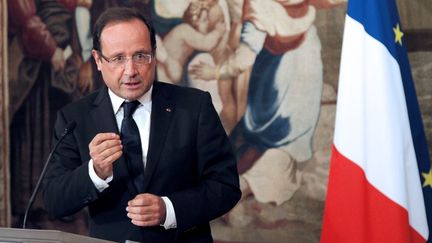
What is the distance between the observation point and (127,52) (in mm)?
3748

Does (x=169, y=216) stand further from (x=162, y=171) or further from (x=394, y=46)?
(x=394, y=46)

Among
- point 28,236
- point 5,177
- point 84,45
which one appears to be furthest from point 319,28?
point 28,236

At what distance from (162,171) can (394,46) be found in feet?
5.50

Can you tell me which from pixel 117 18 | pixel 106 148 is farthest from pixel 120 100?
pixel 106 148

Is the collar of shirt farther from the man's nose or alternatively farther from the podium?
the podium

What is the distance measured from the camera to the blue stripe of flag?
4816 millimetres

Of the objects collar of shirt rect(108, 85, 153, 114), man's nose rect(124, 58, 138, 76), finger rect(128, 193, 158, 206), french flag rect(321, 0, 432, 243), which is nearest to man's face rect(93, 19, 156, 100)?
man's nose rect(124, 58, 138, 76)

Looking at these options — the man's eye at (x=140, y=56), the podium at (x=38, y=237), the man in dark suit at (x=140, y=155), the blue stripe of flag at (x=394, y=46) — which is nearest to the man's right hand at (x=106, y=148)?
the man in dark suit at (x=140, y=155)

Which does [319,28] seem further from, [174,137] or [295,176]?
[174,137]

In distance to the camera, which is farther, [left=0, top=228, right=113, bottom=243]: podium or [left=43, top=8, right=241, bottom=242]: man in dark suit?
[left=43, top=8, right=241, bottom=242]: man in dark suit

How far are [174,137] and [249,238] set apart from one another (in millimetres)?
2116

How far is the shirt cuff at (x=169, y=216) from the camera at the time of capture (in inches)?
146

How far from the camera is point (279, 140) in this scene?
5.75 meters

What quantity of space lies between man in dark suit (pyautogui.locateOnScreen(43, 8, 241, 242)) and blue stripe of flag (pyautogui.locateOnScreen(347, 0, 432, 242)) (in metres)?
1.27
